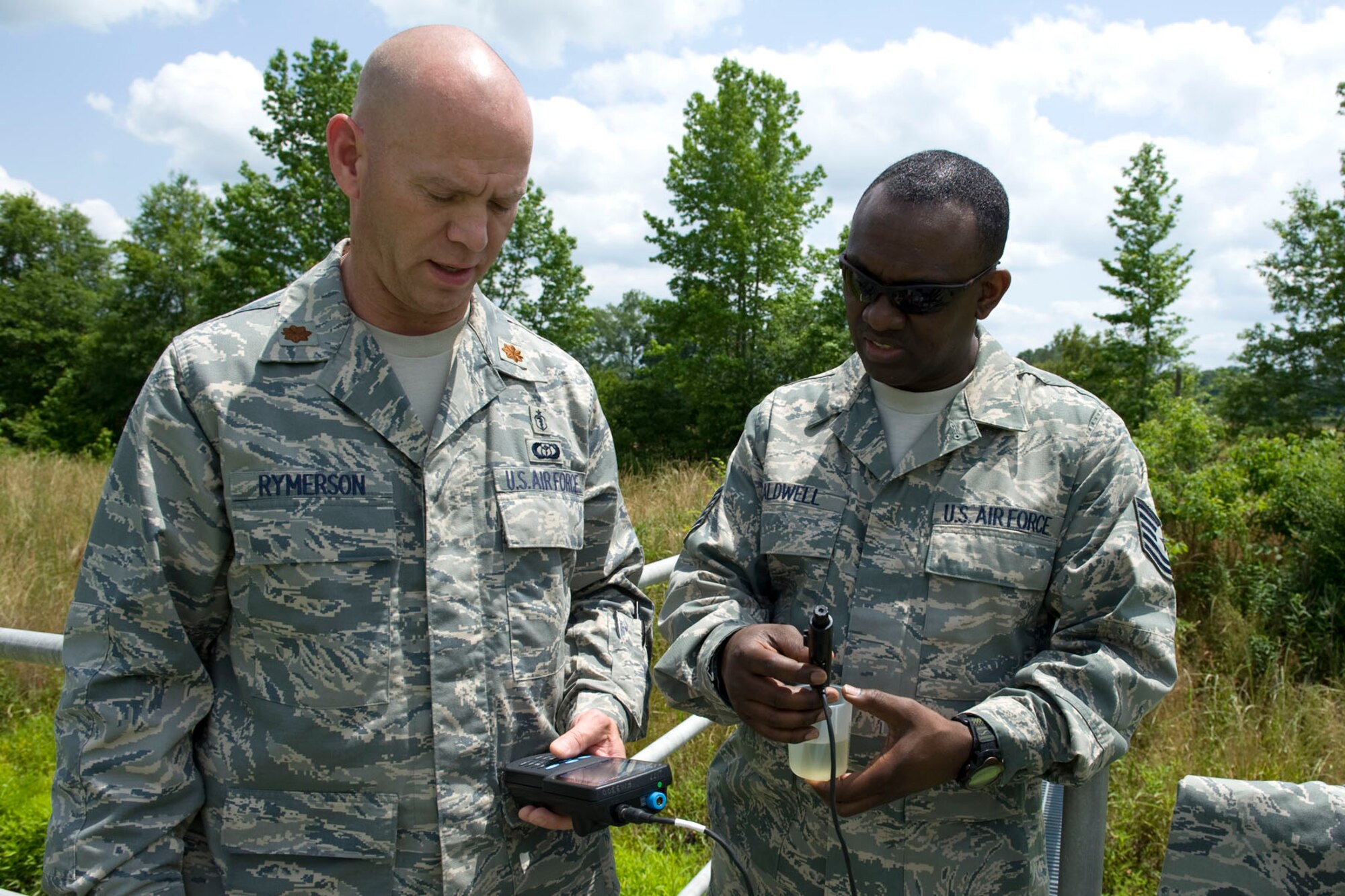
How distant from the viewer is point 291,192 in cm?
2881

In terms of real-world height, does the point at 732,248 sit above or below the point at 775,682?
above

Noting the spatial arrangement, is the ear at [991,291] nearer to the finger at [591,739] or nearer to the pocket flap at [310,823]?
the finger at [591,739]

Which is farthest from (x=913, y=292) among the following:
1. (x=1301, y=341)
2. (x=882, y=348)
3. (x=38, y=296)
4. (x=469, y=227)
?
(x=38, y=296)

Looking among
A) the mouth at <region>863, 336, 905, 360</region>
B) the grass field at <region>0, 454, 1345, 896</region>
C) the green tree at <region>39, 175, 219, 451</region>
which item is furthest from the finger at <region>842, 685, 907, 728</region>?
the green tree at <region>39, 175, 219, 451</region>

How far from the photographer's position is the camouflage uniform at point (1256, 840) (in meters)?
1.54

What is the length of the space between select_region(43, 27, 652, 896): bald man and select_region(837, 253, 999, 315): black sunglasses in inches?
30.3

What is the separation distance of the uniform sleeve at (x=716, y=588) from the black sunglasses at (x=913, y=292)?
1.26 ft

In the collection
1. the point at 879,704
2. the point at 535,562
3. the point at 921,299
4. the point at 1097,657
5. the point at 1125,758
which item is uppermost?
the point at 921,299

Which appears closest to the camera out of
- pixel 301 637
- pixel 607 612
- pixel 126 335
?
pixel 301 637

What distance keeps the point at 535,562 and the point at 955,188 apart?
1196 millimetres

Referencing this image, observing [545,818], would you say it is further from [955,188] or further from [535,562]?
[955,188]

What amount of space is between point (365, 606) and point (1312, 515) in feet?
31.1

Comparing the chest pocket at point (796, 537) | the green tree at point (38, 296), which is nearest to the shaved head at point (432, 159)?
the chest pocket at point (796, 537)

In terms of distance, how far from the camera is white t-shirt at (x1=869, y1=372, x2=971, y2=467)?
215 centimetres
